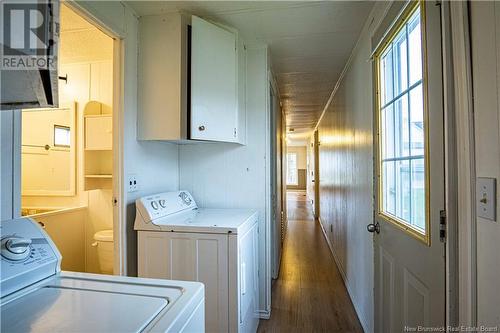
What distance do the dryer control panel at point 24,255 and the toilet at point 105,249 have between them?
1.54 meters

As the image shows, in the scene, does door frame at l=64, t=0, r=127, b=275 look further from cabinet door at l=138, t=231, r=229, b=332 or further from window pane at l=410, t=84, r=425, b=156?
window pane at l=410, t=84, r=425, b=156

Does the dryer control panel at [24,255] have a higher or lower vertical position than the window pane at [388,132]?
lower

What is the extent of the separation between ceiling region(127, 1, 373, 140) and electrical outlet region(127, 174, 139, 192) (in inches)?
44.3

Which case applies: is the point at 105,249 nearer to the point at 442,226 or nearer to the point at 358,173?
the point at 358,173

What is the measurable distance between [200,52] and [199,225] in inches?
45.1

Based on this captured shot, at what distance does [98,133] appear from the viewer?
8.21ft

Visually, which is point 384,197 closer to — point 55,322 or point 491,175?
point 491,175

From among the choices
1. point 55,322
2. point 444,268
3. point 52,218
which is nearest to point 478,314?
point 444,268

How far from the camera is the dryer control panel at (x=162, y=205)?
1.64 metres

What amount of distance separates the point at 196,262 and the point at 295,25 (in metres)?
1.77

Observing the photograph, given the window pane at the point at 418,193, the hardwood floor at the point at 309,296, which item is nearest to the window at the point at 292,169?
the hardwood floor at the point at 309,296

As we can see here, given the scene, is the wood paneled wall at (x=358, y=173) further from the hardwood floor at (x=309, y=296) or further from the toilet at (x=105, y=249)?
the toilet at (x=105, y=249)

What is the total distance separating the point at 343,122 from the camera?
2842 millimetres

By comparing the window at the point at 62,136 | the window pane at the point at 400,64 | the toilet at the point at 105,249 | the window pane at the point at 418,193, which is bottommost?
the toilet at the point at 105,249
